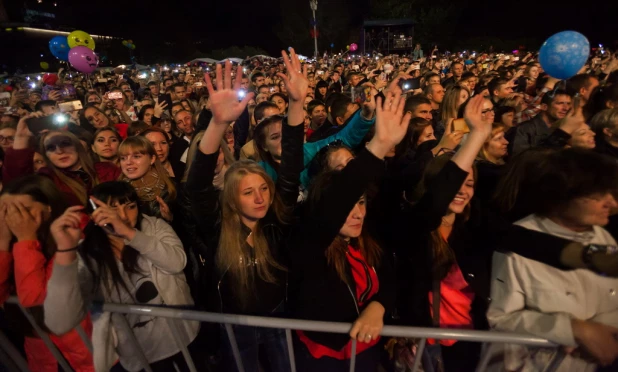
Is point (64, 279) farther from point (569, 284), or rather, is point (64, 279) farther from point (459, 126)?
point (459, 126)

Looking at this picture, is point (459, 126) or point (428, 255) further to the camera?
point (459, 126)

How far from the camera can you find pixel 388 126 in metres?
1.67

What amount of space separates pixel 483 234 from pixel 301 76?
152 cm

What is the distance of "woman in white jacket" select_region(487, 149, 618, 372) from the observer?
1513 mm

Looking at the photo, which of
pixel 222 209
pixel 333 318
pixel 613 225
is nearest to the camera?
pixel 333 318

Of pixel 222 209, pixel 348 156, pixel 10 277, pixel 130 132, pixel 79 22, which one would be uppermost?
pixel 79 22

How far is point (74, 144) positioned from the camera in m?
3.19

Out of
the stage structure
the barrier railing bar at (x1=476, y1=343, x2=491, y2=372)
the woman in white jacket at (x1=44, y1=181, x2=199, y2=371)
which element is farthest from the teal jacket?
the stage structure

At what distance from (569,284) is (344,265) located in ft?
3.34

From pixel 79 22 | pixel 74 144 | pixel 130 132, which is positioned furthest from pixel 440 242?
pixel 79 22

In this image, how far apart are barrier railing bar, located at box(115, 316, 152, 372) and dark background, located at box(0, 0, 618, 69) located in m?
Answer: 34.6

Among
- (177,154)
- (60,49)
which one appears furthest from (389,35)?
(177,154)

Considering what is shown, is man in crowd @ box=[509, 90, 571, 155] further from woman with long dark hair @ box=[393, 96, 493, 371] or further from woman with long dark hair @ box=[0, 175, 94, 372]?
woman with long dark hair @ box=[0, 175, 94, 372]

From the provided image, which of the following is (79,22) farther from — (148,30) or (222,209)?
(222,209)
